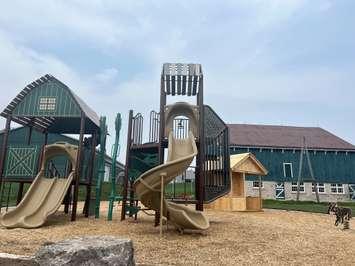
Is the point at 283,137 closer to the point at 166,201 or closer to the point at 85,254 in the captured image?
the point at 166,201

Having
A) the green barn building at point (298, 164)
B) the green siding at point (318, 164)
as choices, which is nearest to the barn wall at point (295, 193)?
the green barn building at point (298, 164)

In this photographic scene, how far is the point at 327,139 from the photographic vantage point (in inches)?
1533

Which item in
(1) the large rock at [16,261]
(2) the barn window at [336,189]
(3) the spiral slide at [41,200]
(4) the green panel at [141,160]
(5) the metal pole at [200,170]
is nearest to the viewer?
(1) the large rock at [16,261]

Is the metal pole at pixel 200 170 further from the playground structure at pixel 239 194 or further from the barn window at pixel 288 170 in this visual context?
the barn window at pixel 288 170

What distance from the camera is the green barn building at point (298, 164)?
35.6 m

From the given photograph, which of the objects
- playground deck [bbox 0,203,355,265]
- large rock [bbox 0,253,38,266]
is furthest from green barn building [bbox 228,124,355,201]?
large rock [bbox 0,253,38,266]

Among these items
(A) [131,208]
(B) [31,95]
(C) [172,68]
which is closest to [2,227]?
(A) [131,208]

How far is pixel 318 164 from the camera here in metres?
36.8

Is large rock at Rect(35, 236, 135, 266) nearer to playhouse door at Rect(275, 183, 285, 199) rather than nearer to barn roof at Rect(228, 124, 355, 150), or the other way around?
barn roof at Rect(228, 124, 355, 150)

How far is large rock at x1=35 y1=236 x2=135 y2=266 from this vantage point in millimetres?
4273

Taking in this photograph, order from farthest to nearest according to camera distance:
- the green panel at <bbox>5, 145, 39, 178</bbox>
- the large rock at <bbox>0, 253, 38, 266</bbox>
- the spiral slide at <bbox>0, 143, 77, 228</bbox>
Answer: the green panel at <bbox>5, 145, 39, 178</bbox>
the spiral slide at <bbox>0, 143, 77, 228</bbox>
the large rock at <bbox>0, 253, 38, 266</bbox>

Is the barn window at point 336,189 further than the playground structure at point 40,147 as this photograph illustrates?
Yes

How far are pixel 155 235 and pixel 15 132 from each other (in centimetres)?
3107

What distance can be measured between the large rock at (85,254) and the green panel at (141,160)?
698cm
